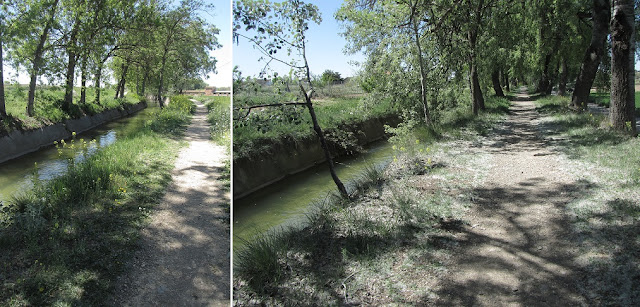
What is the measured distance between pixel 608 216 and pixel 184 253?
4.61 m

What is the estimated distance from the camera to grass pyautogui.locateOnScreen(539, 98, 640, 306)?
3025 millimetres

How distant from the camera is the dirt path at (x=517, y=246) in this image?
9.98 ft

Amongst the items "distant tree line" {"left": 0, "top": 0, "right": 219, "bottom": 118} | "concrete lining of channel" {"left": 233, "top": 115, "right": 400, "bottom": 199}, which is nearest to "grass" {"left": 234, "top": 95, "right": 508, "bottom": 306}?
"concrete lining of channel" {"left": 233, "top": 115, "right": 400, "bottom": 199}

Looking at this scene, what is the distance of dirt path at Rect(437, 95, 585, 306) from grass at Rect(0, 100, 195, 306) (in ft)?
10.8

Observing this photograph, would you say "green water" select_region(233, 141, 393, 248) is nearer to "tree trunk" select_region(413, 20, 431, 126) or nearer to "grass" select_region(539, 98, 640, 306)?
"tree trunk" select_region(413, 20, 431, 126)

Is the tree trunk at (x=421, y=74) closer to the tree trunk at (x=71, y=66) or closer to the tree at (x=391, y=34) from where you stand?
the tree at (x=391, y=34)

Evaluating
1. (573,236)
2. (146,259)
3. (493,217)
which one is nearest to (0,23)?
(146,259)

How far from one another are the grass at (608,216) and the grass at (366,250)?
43.5 inches

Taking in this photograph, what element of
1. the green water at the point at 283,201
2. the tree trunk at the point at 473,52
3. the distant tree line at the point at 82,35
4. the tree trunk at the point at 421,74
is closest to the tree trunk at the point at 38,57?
the distant tree line at the point at 82,35

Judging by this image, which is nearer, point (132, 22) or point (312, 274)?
point (312, 274)

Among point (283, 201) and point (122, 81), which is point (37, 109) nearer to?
point (283, 201)

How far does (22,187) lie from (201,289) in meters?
6.08

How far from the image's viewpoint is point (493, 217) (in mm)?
4527

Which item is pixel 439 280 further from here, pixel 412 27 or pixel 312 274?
pixel 412 27
